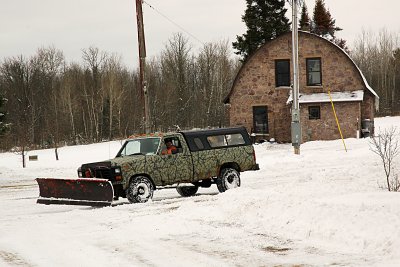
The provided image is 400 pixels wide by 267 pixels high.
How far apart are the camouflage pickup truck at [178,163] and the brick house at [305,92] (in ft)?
65.3

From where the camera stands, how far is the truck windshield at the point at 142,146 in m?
16.8

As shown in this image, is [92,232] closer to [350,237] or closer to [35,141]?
[350,237]

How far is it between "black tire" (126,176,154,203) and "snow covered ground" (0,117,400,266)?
39 cm

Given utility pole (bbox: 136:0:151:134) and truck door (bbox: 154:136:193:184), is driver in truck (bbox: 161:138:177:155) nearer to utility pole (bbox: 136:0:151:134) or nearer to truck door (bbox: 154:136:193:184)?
truck door (bbox: 154:136:193:184)

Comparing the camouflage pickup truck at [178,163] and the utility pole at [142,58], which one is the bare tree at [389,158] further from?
the utility pole at [142,58]

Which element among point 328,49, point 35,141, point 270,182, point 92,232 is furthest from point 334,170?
point 35,141

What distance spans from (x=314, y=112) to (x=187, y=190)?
2115 centimetres

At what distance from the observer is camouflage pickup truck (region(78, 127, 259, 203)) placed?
1590cm

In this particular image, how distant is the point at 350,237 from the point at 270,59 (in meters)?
30.8

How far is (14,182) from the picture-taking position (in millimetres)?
27203

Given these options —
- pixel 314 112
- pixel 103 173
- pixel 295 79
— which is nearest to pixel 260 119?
pixel 314 112

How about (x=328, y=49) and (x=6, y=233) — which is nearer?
(x=6, y=233)

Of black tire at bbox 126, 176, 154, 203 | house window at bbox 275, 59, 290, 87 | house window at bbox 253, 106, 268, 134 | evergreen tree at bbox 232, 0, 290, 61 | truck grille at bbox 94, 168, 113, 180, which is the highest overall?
evergreen tree at bbox 232, 0, 290, 61

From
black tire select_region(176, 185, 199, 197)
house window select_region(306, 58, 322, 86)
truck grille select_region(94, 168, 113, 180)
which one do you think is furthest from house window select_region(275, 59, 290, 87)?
truck grille select_region(94, 168, 113, 180)
